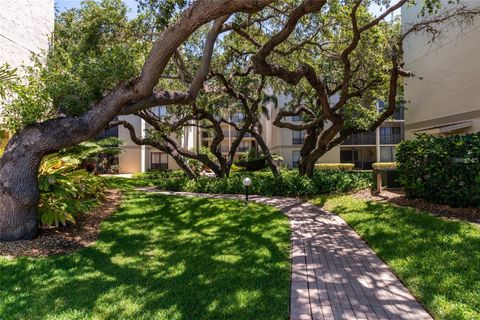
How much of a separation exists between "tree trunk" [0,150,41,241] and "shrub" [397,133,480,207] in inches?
395

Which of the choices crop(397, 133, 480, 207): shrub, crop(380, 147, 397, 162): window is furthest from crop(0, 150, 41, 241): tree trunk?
crop(380, 147, 397, 162): window

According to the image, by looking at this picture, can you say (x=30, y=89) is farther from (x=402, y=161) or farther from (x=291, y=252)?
(x=402, y=161)

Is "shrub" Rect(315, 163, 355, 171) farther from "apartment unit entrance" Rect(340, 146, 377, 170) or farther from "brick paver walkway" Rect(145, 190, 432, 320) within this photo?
"brick paver walkway" Rect(145, 190, 432, 320)

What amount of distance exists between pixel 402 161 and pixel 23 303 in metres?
10.4

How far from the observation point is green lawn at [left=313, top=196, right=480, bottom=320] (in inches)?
168

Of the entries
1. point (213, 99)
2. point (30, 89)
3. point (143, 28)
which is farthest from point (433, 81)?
point (30, 89)

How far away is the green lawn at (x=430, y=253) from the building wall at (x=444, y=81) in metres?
5.24

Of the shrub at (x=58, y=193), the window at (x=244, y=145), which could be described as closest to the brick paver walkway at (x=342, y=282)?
the shrub at (x=58, y=193)

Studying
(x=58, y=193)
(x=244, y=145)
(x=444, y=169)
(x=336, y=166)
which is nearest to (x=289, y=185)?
(x=444, y=169)

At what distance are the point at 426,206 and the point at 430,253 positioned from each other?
4.15m

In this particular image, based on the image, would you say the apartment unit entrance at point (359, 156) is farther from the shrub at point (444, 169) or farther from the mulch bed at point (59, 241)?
the mulch bed at point (59, 241)

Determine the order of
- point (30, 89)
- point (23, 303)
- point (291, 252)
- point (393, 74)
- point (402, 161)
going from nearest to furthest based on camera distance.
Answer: point (23, 303), point (291, 252), point (30, 89), point (402, 161), point (393, 74)

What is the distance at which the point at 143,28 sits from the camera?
478 inches

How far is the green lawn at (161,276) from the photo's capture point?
405 cm
